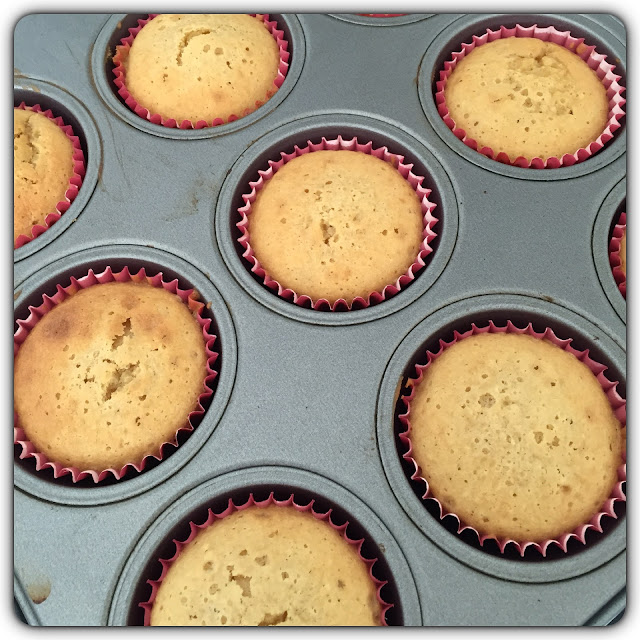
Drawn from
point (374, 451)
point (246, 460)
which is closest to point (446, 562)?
point (374, 451)

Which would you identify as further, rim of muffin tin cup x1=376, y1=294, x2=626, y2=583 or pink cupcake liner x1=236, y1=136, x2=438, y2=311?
pink cupcake liner x1=236, y1=136, x2=438, y2=311

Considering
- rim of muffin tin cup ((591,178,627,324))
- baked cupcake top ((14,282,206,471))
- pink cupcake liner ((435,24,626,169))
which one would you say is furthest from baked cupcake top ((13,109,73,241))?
rim of muffin tin cup ((591,178,627,324))

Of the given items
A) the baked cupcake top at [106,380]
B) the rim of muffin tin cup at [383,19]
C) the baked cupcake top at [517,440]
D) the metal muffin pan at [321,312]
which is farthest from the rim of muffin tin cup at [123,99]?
the baked cupcake top at [517,440]

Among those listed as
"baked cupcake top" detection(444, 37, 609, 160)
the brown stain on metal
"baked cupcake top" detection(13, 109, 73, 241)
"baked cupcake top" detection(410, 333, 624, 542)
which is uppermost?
"baked cupcake top" detection(444, 37, 609, 160)

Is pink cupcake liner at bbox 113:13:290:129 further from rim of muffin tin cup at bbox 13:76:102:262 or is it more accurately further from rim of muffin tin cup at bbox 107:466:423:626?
rim of muffin tin cup at bbox 107:466:423:626

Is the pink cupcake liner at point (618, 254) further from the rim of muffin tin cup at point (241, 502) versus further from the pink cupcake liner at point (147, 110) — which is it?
the pink cupcake liner at point (147, 110)

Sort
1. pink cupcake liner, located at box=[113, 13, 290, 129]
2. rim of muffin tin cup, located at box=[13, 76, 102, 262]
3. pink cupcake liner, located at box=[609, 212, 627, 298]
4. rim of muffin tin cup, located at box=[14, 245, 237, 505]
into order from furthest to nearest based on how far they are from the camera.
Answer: pink cupcake liner, located at box=[113, 13, 290, 129] < rim of muffin tin cup, located at box=[13, 76, 102, 262] < pink cupcake liner, located at box=[609, 212, 627, 298] < rim of muffin tin cup, located at box=[14, 245, 237, 505]

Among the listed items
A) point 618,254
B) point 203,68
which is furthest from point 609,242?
point 203,68
